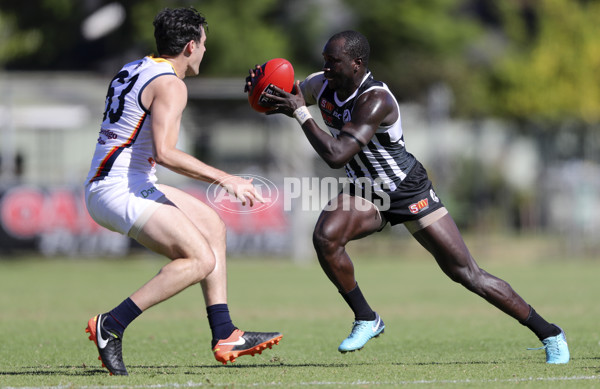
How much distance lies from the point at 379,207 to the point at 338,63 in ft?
3.80

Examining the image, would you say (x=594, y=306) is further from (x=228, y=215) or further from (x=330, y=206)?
(x=228, y=215)

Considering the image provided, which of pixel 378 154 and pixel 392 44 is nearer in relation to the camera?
pixel 378 154

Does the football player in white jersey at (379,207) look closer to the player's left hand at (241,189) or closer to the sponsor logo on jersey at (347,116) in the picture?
the sponsor logo on jersey at (347,116)

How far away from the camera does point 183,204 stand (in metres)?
7.16

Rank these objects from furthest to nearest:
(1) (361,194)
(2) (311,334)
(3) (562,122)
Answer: (3) (562,122)
(2) (311,334)
(1) (361,194)

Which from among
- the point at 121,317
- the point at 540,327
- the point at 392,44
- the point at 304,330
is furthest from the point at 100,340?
the point at 392,44

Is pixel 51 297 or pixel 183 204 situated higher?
pixel 183 204

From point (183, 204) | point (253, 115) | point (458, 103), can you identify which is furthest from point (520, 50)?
point (183, 204)

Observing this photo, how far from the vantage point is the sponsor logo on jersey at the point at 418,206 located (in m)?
7.57

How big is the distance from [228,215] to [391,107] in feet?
45.0

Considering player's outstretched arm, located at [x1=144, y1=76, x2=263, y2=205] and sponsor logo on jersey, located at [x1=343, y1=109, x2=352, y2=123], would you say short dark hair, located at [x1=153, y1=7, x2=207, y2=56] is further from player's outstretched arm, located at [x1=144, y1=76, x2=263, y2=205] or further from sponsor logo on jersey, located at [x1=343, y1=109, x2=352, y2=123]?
sponsor logo on jersey, located at [x1=343, y1=109, x2=352, y2=123]

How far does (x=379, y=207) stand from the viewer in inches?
303

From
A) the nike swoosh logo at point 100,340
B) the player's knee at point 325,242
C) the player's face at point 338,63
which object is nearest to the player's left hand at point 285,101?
the player's face at point 338,63

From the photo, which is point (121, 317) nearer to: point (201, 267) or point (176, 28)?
point (201, 267)
